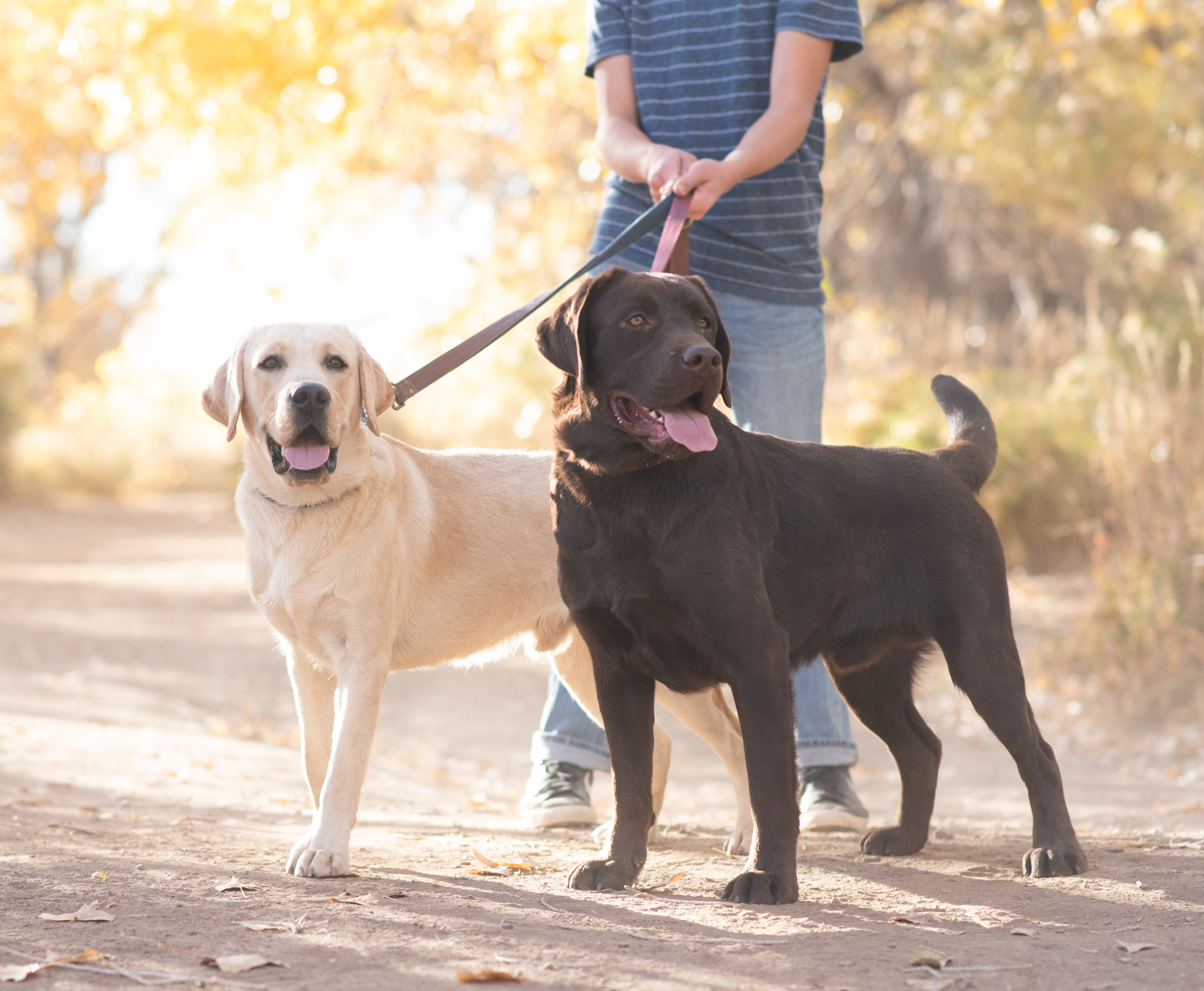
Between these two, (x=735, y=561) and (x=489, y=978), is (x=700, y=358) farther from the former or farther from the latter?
(x=489, y=978)

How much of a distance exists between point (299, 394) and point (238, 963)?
1.60 m

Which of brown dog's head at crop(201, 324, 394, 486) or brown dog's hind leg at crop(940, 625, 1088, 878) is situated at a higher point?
brown dog's head at crop(201, 324, 394, 486)

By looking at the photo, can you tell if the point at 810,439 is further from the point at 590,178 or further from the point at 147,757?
the point at 590,178

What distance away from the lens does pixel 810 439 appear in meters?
4.20

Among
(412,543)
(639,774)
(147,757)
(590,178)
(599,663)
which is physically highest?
(590,178)

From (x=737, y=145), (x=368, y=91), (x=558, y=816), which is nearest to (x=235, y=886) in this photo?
(x=558, y=816)

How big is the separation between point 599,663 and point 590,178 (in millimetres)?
6302

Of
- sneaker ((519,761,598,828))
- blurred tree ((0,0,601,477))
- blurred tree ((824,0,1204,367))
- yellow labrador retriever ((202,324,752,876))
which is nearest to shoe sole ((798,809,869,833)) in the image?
yellow labrador retriever ((202,324,752,876))

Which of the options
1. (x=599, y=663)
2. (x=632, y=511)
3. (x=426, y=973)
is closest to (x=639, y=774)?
(x=599, y=663)

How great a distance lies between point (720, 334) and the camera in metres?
3.16

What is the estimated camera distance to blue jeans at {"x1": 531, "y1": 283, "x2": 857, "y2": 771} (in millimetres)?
4062

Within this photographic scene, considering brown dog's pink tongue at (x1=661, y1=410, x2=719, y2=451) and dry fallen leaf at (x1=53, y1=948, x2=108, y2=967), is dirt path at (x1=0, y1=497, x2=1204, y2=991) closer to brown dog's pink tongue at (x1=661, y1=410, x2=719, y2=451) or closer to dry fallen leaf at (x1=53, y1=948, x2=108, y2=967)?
dry fallen leaf at (x1=53, y1=948, x2=108, y2=967)

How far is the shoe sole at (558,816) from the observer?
4.08 meters

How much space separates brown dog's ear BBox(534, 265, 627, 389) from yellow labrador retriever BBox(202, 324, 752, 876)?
781 millimetres
